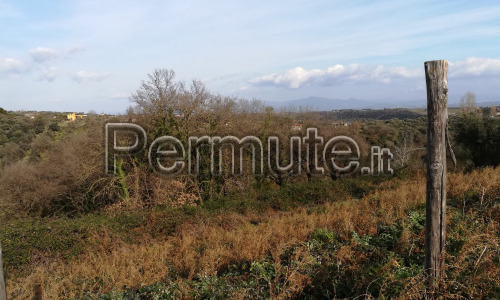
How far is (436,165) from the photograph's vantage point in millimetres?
3207

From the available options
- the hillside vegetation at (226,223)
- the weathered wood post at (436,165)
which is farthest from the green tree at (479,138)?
the weathered wood post at (436,165)

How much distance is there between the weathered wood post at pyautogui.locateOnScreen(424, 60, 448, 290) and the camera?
123 inches

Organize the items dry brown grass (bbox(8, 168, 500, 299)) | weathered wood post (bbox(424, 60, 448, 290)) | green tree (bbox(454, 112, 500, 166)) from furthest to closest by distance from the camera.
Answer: green tree (bbox(454, 112, 500, 166)) < dry brown grass (bbox(8, 168, 500, 299)) < weathered wood post (bbox(424, 60, 448, 290))

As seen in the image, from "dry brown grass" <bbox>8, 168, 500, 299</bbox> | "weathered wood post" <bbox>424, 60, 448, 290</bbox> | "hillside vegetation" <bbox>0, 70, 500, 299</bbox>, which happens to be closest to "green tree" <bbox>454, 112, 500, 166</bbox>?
"hillside vegetation" <bbox>0, 70, 500, 299</bbox>

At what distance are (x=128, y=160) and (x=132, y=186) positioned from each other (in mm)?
1501

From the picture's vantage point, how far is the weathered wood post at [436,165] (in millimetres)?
3117

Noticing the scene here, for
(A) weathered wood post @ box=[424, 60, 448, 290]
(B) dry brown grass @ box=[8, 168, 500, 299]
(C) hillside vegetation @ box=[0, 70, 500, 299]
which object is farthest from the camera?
(B) dry brown grass @ box=[8, 168, 500, 299]

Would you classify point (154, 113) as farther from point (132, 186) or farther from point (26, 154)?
point (26, 154)

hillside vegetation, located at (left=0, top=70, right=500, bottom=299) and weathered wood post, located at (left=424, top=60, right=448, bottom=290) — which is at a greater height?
weathered wood post, located at (left=424, top=60, right=448, bottom=290)

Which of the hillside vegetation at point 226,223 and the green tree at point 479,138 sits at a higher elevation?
the green tree at point 479,138

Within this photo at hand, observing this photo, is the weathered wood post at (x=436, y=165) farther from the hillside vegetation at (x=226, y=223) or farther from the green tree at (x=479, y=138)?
the green tree at (x=479, y=138)

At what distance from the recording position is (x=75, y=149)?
58.2ft

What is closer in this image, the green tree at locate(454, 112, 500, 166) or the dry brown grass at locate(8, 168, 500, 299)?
the dry brown grass at locate(8, 168, 500, 299)

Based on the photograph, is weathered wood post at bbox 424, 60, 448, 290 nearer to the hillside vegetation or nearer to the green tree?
the hillside vegetation
